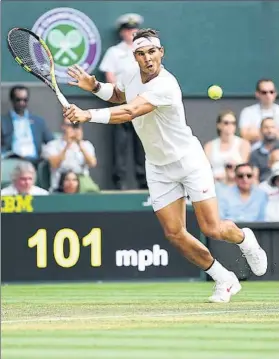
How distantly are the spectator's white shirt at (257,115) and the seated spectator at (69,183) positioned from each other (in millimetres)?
2584

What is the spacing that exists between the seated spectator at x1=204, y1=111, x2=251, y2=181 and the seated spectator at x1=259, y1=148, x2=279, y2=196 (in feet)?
Answer: 1.02

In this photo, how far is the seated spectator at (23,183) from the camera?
48.5ft

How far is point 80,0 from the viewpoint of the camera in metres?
17.2

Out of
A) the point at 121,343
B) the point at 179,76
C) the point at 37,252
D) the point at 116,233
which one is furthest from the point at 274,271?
the point at 121,343

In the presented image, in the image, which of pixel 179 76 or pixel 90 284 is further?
pixel 179 76

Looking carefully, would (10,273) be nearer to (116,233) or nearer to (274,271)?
(116,233)

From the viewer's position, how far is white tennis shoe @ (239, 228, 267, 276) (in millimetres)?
11070

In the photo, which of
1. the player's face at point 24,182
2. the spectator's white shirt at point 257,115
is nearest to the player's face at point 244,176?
the spectator's white shirt at point 257,115

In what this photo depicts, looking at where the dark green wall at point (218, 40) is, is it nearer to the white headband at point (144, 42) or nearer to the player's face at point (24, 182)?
the player's face at point (24, 182)

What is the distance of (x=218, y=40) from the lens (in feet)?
58.1

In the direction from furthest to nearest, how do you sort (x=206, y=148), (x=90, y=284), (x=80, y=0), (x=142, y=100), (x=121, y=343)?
(x=80, y=0)
(x=206, y=148)
(x=90, y=284)
(x=142, y=100)
(x=121, y=343)

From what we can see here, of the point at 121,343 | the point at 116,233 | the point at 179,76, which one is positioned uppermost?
the point at 179,76

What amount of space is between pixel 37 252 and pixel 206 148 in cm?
284

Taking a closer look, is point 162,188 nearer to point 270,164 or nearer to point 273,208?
point 273,208
